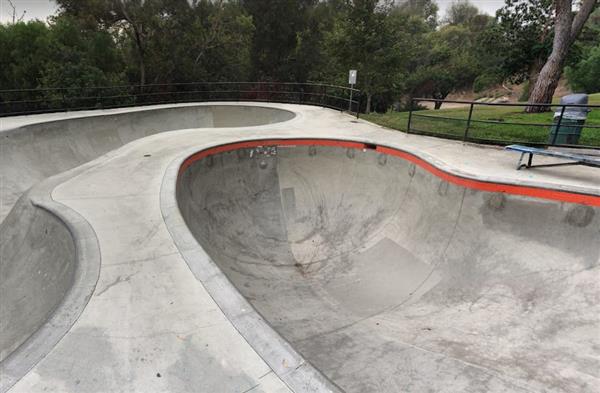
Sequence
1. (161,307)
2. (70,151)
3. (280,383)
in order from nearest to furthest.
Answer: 1. (280,383)
2. (161,307)
3. (70,151)

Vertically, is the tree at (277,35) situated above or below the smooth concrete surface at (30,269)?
above

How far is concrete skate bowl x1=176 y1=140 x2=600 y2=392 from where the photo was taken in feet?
12.7

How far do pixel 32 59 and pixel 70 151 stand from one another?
10.3m

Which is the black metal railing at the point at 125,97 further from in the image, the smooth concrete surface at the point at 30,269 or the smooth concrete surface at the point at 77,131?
the smooth concrete surface at the point at 30,269

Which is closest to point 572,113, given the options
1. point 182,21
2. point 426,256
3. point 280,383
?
point 426,256

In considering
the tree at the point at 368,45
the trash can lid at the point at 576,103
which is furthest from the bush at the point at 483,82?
the trash can lid at the point at 576,103

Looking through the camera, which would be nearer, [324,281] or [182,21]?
[324,281]

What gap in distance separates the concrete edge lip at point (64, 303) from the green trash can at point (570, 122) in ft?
29.4

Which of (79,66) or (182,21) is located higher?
(182,21)

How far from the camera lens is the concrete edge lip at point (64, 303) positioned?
2.56m

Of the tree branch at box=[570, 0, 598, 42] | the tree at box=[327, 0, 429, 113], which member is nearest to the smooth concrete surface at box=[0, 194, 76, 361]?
the tree branch at box=[570, 0, 598, 42]

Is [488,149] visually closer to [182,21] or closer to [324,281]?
[324,281]

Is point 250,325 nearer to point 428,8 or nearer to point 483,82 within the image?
point 483,82

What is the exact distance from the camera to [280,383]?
2.52 m
